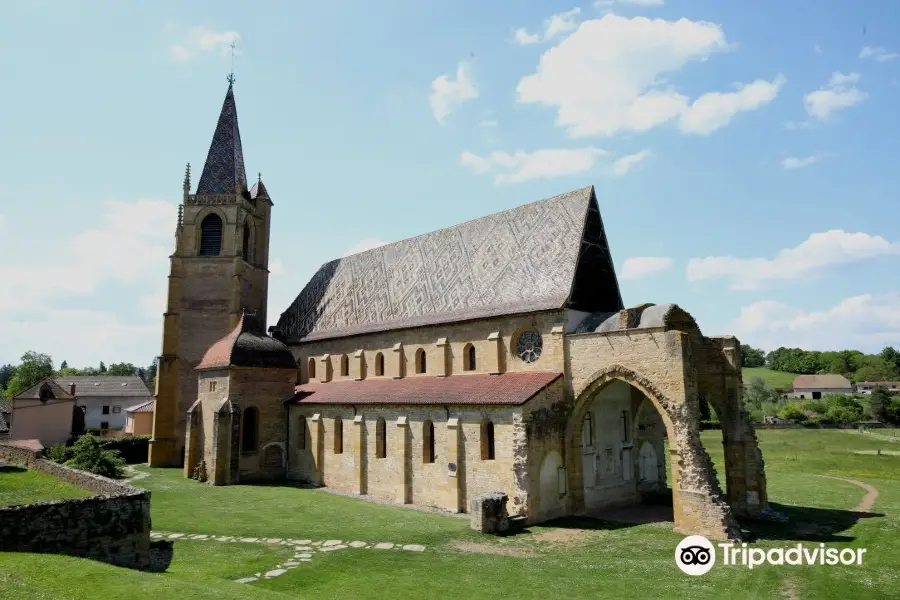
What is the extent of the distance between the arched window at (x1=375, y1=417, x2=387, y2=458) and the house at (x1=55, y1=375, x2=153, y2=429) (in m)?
55.1

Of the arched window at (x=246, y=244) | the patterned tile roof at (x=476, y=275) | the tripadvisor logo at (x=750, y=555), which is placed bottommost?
the tripadvisor logo at (x=750, y=555)

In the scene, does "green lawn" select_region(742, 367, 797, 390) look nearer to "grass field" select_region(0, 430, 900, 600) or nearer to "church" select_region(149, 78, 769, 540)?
"church" select_region(149, 78, 769, 540)

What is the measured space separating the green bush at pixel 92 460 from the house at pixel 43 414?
18.7m

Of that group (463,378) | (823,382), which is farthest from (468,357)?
(823,382)

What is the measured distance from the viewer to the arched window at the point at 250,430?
110 ft

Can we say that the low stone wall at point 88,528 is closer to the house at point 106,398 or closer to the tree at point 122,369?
the house at point 106,398

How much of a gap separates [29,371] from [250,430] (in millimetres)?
87603

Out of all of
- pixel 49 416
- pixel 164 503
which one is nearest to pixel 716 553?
pixel 164 503

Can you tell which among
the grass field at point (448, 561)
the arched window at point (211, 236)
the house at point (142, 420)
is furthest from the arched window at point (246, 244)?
the house at point (142, 420)

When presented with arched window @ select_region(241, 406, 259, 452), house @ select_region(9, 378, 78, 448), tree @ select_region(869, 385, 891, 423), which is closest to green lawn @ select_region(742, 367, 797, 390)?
tree @ select_region(869, 385, 891, 423)

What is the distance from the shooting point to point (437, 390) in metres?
26.5

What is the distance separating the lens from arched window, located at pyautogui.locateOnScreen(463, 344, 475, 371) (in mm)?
28203

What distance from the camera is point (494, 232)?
104 feet

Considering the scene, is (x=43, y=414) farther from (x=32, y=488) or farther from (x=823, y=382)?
(x=823, y=382)
